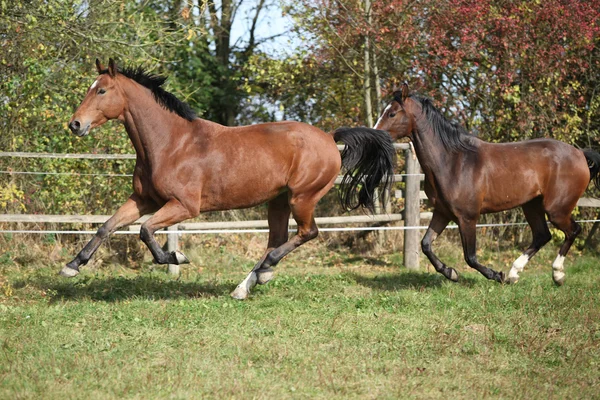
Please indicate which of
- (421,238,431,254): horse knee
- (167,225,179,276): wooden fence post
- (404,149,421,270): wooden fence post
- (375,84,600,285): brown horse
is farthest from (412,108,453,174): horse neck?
(167,225,179,276): wooden fence post

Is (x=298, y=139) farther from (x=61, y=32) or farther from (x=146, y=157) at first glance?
(x=61, y=32)

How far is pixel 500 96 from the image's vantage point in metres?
10.7

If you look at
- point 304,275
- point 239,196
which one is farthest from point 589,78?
point 239,196

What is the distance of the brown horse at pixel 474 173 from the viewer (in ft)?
24.3

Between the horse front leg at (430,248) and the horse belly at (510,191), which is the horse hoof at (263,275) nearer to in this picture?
the horse front leg at (430,248)

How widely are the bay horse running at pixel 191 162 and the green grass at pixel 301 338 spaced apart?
681 mm

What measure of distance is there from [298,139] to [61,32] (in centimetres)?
414

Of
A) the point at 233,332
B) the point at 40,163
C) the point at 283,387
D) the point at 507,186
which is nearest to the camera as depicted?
the point at 283,387

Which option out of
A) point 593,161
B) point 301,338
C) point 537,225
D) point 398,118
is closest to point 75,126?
point 301,338

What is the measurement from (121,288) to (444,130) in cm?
368

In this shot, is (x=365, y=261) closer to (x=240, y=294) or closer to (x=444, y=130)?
(x=444, y=130)

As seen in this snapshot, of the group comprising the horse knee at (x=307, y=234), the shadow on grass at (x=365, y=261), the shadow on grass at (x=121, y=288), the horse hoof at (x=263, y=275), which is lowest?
the shadow on grass at (x=365, y=261)

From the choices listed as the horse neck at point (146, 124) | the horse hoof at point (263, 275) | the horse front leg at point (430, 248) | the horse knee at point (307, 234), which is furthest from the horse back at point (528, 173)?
the horse neck at point (146, 124)

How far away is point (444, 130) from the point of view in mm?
7469
